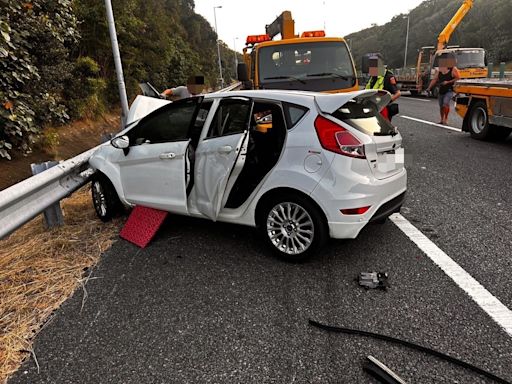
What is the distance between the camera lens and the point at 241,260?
3891 millimetres

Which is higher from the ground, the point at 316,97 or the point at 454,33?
the point at 454,33

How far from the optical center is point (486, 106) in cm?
861

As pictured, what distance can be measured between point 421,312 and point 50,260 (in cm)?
338

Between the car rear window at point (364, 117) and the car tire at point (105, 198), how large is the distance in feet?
9.48

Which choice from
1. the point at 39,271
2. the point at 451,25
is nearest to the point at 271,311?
the point at 39,271

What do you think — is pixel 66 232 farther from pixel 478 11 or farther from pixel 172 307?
pixel 478 11

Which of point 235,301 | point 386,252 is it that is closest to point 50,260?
point 235,301

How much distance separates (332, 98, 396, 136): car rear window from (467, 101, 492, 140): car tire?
19.5 ft

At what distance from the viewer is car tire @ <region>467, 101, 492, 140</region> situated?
8747 mm

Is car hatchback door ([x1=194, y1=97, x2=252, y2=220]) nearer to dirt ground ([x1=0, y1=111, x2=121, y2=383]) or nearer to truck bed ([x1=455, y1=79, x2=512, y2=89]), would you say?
dirt ground ([x1=0, y1=111, x2=121, y2=383])

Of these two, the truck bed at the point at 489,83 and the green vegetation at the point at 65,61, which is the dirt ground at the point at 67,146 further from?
the truck bed at the point at 489,83

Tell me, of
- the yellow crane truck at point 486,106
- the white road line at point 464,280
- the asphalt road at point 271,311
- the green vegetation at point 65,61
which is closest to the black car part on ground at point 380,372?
the asphalt road at point 271,311

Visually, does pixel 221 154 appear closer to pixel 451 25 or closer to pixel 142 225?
pixel 142 225

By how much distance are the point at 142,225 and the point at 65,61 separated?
8.14 metres
